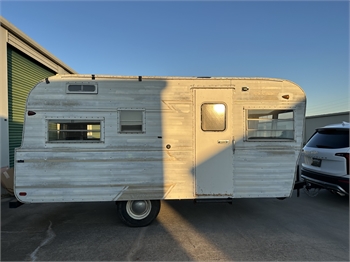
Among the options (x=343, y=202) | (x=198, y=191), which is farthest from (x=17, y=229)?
(x=343, y=202)

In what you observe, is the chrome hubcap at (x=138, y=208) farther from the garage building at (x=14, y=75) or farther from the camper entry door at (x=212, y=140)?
the garage building at (x=14, y=75)

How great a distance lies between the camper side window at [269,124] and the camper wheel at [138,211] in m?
2.31

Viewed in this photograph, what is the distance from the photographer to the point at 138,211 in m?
4.58

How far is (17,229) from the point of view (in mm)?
4523

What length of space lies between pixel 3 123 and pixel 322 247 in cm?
841

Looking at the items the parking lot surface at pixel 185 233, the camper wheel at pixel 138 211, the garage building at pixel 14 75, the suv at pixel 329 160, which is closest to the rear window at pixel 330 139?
the suv at pixel 329 160

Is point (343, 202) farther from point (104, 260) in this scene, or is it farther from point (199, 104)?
point (104, 260)

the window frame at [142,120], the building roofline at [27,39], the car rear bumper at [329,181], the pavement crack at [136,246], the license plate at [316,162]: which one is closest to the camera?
the pavement crack at [136,246]

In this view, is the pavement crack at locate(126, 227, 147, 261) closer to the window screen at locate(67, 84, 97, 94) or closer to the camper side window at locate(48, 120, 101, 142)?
the camper side window at locate(48, 120, 101, 142)

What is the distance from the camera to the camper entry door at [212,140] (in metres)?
4.49

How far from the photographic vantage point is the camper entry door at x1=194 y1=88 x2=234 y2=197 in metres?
4.49

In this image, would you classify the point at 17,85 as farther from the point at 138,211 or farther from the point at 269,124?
the point at 269,124

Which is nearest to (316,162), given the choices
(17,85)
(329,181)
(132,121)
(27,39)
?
(329,181)

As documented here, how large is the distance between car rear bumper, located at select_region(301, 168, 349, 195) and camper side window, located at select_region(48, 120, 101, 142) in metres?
5.18
